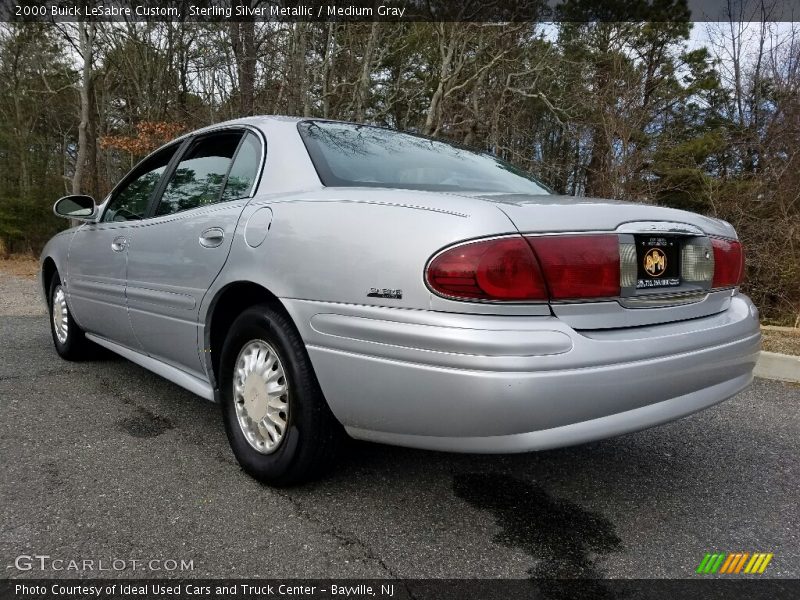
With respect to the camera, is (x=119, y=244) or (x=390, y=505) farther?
(x=119, y=244)

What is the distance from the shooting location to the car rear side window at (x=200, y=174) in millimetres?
2766

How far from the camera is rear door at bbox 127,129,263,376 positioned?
249 cm

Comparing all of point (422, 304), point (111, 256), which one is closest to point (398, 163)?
point (422, 304)

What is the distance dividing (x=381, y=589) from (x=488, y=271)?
983 millimetres

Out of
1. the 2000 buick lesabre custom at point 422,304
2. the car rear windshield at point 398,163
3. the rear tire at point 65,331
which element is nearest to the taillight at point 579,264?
the 2000 buick lesabre custom at point 422,304

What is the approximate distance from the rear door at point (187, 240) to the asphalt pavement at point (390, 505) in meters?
0.53

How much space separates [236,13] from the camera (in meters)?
12.5

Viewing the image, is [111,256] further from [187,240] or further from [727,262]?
[727,262]

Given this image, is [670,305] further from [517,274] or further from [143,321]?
[143,321]

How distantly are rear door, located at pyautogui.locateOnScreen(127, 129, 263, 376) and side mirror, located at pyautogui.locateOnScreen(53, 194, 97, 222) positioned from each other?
3.15ft

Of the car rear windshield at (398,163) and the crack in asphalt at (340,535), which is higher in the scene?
the car rear windshield at (398,163)

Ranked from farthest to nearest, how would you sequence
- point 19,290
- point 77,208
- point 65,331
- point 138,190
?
point 19,290 → point 65,331 → point 77,208 → point 138,190

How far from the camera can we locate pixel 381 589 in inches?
65.2

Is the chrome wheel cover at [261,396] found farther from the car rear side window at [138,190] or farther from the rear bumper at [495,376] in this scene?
the car rear side window at [138,190]
